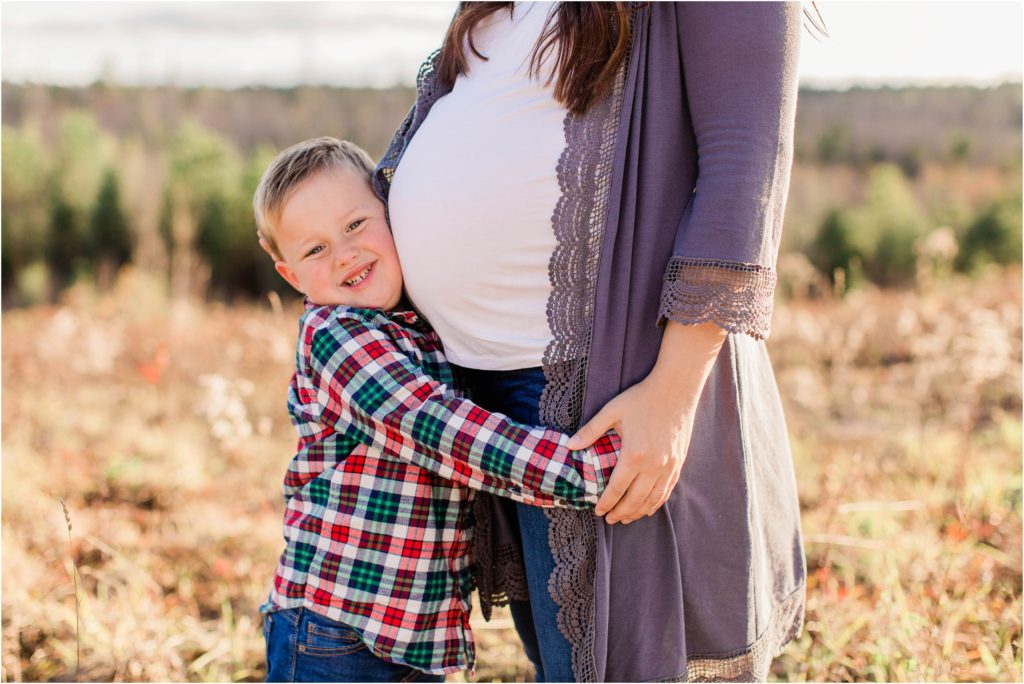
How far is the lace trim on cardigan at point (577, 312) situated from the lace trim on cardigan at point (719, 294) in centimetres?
14

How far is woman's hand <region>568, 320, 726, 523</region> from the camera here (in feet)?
4.03

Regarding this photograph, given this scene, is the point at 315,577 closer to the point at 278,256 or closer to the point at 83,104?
the point at 278,256

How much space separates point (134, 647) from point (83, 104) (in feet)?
52.8

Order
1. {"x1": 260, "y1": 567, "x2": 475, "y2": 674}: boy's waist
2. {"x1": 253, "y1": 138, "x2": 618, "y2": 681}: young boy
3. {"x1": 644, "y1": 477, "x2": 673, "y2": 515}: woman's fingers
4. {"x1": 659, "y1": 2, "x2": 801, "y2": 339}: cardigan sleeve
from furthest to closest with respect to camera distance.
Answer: {"x1": 260, "y1": 567, "x2": 475, "y2": 674}: boy's waist
{"x1": 253, "y1": 138, "x2": 618, "y2": 681}: young boy
{"x1": 644, "y1": 477, "x2": 673, "y2": 515}: woman's fingers
{"x1": 659, "y1": 2, "x2": 801, "y2": 339}: cardigan sleeve

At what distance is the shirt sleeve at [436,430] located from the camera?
125 cm

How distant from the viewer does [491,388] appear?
57.3 inches

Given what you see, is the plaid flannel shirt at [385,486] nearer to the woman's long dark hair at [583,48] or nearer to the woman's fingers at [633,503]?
the woman's fingers at [633,503]

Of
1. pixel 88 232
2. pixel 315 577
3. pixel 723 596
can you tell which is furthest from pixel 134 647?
pixel 88 232

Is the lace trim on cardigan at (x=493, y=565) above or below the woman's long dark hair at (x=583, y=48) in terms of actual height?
below

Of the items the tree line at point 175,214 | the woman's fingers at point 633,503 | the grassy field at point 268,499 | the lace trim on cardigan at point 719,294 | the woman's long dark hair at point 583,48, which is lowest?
the grassy field at point 268,499

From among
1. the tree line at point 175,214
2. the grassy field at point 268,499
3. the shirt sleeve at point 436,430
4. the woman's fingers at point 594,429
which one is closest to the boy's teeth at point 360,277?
the shirt sleeve at point 436,430

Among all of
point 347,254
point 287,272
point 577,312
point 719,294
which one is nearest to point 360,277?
point 347,254

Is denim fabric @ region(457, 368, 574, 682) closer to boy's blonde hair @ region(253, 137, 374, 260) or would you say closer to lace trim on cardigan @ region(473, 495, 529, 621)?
lace trim on cardigan @ region(473, 495, 529, 621)

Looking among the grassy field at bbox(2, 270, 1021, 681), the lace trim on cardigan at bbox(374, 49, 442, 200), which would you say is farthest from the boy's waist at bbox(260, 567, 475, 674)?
the lace trim on cardigan at bbox(374, 49, 442, 200)
